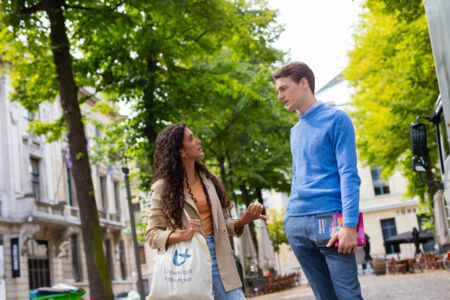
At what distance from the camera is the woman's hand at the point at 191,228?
3.46m

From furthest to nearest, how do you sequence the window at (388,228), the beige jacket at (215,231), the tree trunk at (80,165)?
the window at (388,228) < the tree trunk at (80,165) < the beige jacket at (215,231)

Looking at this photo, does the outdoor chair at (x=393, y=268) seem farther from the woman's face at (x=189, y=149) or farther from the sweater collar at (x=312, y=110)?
the sweater collar at (x=312, y=110)

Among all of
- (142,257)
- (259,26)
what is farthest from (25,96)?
(142,257)

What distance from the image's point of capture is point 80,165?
1168 cm

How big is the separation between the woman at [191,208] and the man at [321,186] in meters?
0.45

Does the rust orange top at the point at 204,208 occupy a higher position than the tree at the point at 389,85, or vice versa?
the tree at the point at 389,85

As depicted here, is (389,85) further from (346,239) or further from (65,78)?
(346,239)

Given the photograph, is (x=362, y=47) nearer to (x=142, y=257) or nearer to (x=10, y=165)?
(x=10, y=165)

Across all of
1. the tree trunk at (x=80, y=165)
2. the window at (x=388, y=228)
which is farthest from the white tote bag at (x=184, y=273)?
the window at (x=388, y=228)

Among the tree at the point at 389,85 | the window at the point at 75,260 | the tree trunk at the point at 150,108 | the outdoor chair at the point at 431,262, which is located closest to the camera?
the tree trunk at the point at 150,108

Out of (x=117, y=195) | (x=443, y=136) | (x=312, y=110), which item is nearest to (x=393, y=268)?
(x=443, y=136)

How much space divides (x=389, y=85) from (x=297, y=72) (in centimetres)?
1822

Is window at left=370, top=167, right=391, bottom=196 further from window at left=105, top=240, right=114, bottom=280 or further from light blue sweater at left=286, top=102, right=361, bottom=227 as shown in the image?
light blue sweater at left=286, top=102, right=361, bottom=227

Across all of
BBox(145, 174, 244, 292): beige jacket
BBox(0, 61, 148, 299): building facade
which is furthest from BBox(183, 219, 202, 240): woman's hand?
BBox(0, 61, 148, 299): building facade
